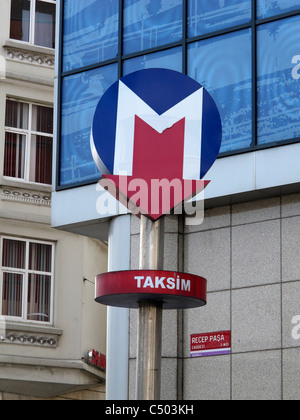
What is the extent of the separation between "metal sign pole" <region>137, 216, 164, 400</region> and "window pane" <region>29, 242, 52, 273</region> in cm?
1711

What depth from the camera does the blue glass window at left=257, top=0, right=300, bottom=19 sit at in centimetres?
1959

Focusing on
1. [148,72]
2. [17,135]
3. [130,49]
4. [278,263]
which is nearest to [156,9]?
[130,49]

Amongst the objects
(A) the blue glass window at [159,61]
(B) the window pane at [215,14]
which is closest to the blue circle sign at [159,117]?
(B) the window pane at [215,14]

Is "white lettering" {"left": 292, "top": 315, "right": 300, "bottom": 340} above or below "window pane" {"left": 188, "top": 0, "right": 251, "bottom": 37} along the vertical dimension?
below

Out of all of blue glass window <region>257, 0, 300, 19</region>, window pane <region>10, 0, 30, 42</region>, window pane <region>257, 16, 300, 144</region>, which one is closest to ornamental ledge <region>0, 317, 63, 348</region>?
→ window pane <region>10, 0, 30, 42</region>

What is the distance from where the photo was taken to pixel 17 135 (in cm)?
3139

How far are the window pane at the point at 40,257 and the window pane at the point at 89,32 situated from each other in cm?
900

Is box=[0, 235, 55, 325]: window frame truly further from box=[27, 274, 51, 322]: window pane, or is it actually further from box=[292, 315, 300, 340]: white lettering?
box=[292, 315, 300, 340]: white lettering

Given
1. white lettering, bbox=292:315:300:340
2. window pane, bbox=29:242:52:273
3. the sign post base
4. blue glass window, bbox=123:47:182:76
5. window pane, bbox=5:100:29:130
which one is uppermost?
window pane, bbox=5:100:29:130

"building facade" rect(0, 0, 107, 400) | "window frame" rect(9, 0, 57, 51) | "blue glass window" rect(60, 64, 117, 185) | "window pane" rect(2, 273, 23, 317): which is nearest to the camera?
"blue glass window" rect(60, 64, 117, 185)

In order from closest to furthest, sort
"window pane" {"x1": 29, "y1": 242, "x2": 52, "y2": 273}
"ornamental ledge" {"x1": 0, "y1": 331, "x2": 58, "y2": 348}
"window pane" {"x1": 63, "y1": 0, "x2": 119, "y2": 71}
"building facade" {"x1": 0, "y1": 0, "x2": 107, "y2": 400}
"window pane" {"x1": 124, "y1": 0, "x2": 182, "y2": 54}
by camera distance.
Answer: "window pane" {"x1": 124, "y1": 0, "x2": 182, "y2": 54} < "window pane" {"x1": 63, "y1": 0, "x2": 119, "y2": 71} < "ornamental ledge" {"x1": 0, "y1": 331, "x2": 58, "y2": 348} < "building facade" {"x1": 0, "y1": 0, "x2": 107, "y2": 400} < "window pane" {"x1": 29, "y1": 242, "x2": 52, "y2": 273}

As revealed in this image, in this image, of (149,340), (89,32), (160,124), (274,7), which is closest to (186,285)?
(149,340)
